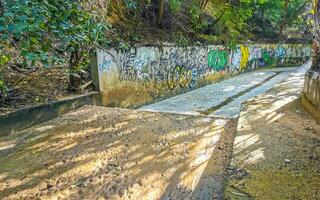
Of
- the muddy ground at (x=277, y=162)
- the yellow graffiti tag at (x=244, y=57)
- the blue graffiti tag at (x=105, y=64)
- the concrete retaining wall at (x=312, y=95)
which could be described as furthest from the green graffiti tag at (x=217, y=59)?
the muddy ground at (x=277, y=162)

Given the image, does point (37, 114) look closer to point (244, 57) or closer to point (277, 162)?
point (277, 162)

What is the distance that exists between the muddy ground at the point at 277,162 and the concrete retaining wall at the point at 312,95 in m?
0.29

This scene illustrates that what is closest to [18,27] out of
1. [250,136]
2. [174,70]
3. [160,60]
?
[250,136]

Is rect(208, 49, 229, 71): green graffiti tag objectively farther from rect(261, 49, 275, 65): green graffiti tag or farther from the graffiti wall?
rect(261, 49, 275, 65): green graffiti tag

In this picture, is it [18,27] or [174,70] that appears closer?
[18,27]

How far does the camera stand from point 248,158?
362 centimetres

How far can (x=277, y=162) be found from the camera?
3559 mm

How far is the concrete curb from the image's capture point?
5.04 metres

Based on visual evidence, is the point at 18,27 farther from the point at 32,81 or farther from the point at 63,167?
the point at 32,81

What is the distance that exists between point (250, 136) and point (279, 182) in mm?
1398

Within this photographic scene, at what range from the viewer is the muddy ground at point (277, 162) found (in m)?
2.86

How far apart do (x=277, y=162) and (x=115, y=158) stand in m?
2.08

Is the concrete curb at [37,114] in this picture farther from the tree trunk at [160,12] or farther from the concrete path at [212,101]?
the tree trunk at [160,12]

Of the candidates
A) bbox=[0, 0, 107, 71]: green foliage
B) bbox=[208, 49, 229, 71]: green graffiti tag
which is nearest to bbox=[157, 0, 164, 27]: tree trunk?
bbox=[208, 49, 229, 71]: green graffiti tag
